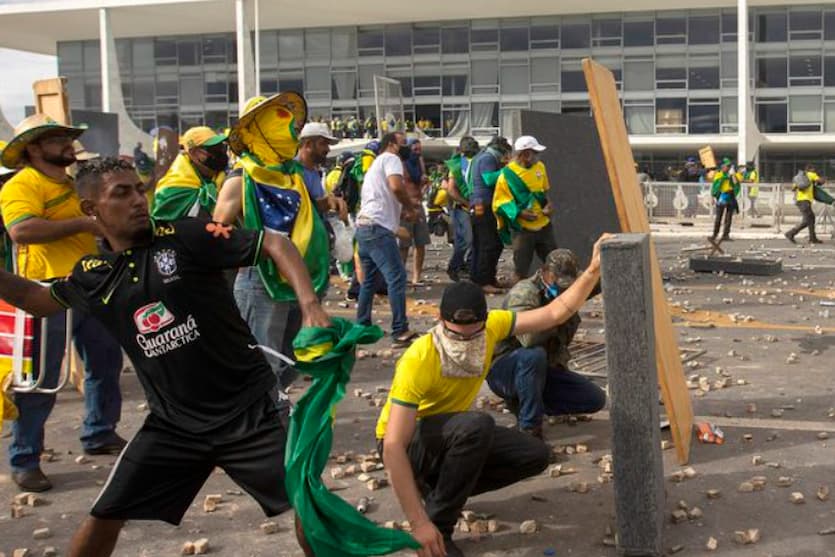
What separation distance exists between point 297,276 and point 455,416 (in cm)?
123

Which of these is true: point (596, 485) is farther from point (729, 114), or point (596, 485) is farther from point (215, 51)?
point (215, 51)

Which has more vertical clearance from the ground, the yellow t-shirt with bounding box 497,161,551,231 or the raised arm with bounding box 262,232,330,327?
the yellow t-shirt with bounding box 497,161,551,231

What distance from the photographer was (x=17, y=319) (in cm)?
532

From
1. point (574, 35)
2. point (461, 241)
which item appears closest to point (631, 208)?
point (461, 241)

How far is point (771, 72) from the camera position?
159 feet

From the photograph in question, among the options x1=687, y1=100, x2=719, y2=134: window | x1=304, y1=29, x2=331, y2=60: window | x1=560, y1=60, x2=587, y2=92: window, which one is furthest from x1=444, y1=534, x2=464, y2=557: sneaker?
x1=304, y1=29, x2=331, y2=60: window

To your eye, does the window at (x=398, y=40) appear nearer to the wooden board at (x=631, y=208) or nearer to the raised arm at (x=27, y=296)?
the wooden board at (x=631, y=208)

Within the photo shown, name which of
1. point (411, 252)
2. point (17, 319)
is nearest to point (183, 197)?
point (17, 319)

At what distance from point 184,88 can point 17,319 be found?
4998 centimetres

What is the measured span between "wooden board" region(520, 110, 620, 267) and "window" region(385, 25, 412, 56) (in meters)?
42.2

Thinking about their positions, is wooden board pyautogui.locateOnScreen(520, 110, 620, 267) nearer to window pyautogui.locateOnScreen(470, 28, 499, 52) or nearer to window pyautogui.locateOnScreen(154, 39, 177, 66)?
window pyautogui.locateOnScreen(470, 28, 499, 52)

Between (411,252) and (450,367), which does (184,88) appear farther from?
(450,367)

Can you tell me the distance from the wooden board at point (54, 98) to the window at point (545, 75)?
43.9 m

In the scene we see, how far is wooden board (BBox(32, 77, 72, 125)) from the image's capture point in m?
7.16
